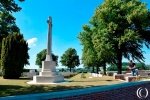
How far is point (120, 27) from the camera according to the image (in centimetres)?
4578

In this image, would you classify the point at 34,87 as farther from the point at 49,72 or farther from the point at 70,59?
the point at 70,59

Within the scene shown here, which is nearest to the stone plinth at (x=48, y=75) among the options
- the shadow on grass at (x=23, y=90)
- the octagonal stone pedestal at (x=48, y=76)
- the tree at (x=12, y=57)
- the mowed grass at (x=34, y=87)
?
the octagonal stone pedestal at (x=48, y=76)

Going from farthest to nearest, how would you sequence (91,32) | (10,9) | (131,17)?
1. (91,32)
2. (131,17)
3. (10,9)

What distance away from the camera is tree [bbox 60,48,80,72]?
104 m

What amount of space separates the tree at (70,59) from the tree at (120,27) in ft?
184

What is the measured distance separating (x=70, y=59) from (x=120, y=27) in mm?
59339

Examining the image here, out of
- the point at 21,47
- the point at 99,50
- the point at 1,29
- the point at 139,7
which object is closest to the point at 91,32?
the point at 99,50

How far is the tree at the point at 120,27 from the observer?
44.9 metres

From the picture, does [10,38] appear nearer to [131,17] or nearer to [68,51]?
[131,17]

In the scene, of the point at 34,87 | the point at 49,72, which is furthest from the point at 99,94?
the point at 49,72

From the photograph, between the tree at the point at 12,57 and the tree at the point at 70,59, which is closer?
the tree at the point at 12,57

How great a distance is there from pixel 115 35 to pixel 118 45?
172 cm

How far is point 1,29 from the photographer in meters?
24.9

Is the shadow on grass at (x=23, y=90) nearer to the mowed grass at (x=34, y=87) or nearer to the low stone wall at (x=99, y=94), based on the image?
the mowed grass at (x=34, y=87)
